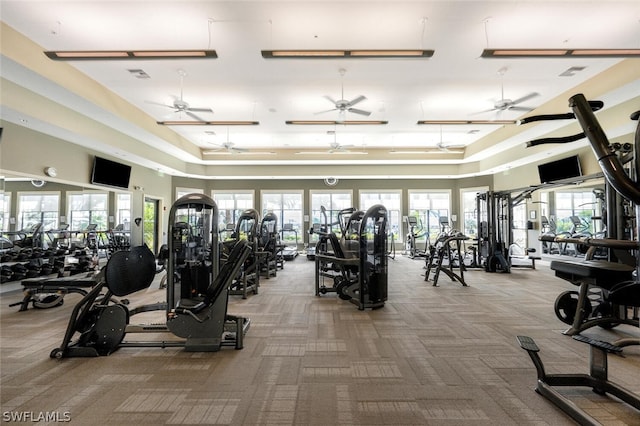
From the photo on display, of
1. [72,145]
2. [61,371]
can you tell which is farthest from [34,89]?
[61,371]

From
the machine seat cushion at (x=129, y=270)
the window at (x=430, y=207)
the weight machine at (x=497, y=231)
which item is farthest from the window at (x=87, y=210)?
the window at (x=430, y=207)

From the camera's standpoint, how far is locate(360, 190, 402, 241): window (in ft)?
42.0

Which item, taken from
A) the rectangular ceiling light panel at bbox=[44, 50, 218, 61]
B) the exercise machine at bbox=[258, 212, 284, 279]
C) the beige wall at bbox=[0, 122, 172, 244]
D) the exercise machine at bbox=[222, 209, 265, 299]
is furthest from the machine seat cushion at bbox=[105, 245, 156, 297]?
the beige wall at bbox=[0, 122, 172, 244]

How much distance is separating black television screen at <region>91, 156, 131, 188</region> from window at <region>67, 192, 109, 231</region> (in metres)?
0.38

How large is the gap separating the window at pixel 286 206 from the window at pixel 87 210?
596 centimetres

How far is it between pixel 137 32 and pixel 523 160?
10.3 m

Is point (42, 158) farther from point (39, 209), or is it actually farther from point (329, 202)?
point (329, 202)

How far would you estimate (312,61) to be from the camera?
510cm

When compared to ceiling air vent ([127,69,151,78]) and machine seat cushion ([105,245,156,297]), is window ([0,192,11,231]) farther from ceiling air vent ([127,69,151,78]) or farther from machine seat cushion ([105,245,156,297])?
machine seat cushion ([105,245,156,297])

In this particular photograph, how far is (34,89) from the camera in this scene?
197 inches

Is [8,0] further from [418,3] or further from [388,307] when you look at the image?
[388,307]

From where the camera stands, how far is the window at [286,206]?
12922 millimetres

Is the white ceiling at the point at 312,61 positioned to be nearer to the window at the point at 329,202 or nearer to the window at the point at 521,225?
the window at the point at 521,225

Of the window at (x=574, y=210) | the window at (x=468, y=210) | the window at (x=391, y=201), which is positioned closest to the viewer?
the window at (x=574, y=210)
